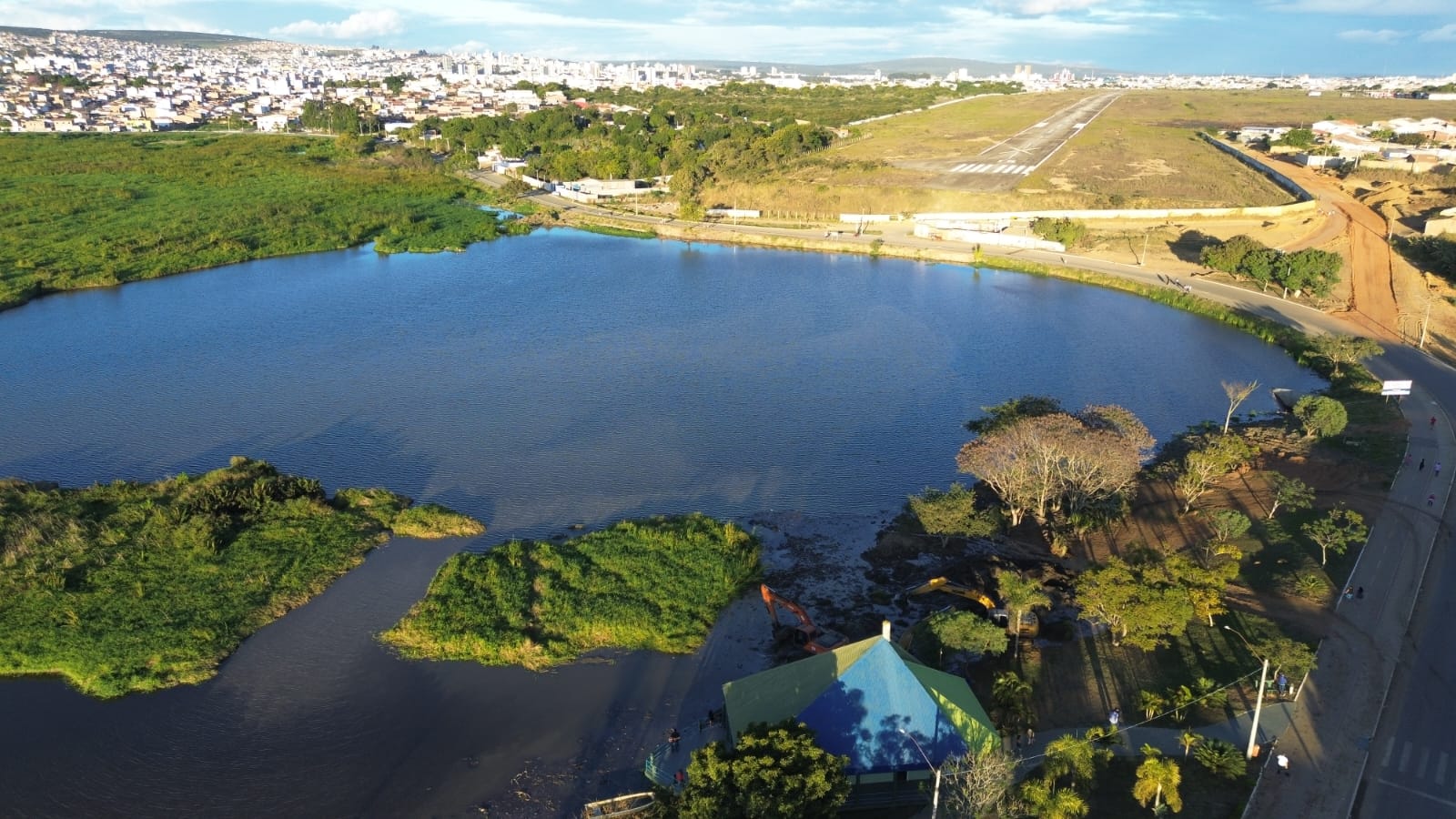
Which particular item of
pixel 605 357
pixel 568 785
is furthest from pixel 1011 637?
pixel 605 357

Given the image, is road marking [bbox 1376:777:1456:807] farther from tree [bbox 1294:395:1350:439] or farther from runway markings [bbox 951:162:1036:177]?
runway markings [bbox 951:162:1036:177]

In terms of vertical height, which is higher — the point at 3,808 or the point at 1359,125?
the point at 1359,125

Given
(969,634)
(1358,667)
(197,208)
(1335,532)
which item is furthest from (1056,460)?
(197,208)

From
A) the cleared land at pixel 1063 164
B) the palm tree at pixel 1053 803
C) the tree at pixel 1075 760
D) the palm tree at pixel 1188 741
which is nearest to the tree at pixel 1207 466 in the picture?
the palm tree at pixel 1188 741

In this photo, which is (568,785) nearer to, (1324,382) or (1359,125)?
(1324,382)

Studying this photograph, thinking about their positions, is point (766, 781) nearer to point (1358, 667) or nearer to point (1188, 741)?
point (1188, 741)

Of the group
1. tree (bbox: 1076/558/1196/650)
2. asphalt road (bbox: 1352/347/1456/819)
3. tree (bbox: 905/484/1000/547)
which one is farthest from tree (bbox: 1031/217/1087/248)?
tree (bbox: 1076/558/1196/650)
